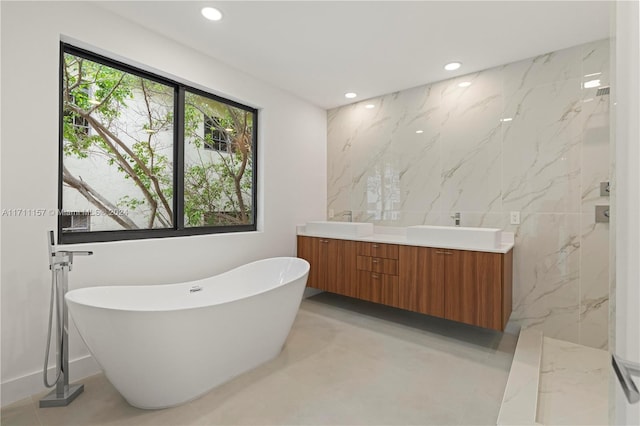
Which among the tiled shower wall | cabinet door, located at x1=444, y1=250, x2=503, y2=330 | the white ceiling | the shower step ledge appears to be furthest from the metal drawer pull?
the tiled shower wall

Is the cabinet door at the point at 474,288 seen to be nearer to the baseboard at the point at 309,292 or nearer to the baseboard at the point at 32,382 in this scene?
the baseboard at the point at 309,292

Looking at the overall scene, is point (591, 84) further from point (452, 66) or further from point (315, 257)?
point (315, 257)

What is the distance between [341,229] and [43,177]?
8.50ft

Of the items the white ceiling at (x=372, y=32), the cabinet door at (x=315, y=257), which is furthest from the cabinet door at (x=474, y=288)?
the white ceiling at (x=372, y=32)

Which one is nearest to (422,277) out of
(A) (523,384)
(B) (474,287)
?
(B) (474,287)

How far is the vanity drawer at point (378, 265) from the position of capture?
296 centimetres

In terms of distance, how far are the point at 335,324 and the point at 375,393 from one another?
1132mm

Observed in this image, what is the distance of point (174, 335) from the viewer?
65.6 inches

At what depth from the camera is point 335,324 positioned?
3039 mm

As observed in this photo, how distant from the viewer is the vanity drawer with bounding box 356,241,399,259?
9.67 ft

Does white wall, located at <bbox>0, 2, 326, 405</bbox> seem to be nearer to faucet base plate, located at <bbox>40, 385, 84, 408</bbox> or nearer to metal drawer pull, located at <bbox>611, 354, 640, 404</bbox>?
faucet base plate, located at <bbox>40, 385, 84, 408</bbox>

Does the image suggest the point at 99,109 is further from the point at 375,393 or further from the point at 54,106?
the point at 375,393

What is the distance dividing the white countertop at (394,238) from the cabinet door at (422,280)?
0.30ft

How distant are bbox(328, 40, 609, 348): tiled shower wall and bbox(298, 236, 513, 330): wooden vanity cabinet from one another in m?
0.36
